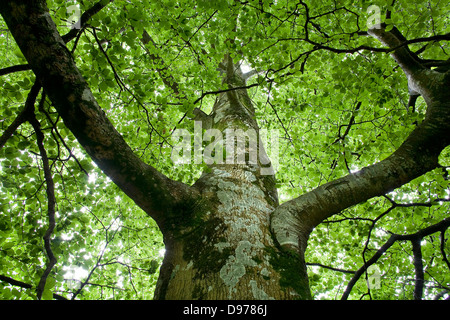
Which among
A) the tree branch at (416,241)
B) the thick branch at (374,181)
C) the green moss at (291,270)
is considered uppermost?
the thick branch at (374,181)

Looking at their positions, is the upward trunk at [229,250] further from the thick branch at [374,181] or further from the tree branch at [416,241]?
the tree branch at [416,241]

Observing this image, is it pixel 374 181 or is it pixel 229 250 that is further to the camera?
pixel 374 181

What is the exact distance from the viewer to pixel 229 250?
1508 mm

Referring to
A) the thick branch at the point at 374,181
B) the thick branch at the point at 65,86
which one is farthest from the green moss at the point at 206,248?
the thick branch at the point at 65,86

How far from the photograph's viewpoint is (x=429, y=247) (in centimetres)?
407

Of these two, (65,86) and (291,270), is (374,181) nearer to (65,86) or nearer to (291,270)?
(291,270)

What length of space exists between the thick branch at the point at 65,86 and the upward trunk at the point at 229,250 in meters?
0.57

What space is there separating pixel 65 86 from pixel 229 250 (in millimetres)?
1445

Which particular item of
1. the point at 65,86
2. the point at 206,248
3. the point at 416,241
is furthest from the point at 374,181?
the point at 65,86

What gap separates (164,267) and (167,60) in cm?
393

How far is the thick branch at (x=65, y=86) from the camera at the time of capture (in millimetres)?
1506

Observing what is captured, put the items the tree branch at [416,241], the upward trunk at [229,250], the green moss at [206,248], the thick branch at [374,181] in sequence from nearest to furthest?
the upward trunk at [229,250], the green moss at [206,248], the thick branch at [374,181], the tree branch at [416,241]

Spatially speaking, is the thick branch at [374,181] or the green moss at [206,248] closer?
the green moss at [206,248]

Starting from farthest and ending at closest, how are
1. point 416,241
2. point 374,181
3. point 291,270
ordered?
point 416,241, point 374,181, point 291,270
